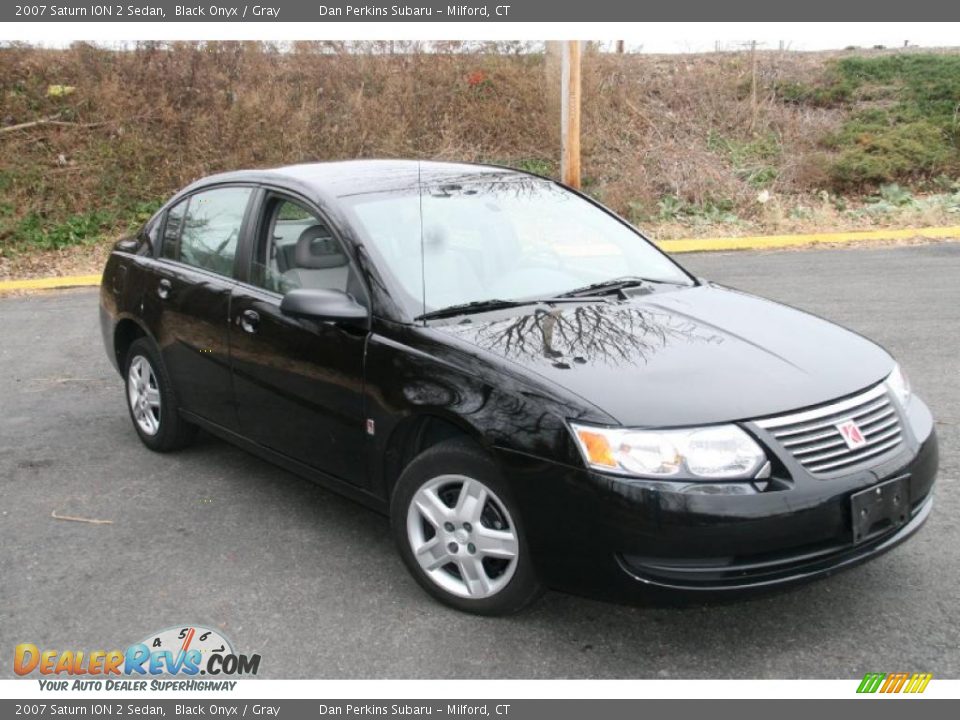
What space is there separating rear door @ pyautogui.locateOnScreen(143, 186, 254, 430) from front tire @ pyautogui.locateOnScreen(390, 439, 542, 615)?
1448 mm

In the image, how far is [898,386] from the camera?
142 inches

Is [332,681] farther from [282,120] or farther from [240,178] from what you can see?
[282,120]

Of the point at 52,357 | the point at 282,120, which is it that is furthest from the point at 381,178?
the point at 282,120

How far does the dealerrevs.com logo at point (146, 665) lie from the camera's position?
3229 millimetres

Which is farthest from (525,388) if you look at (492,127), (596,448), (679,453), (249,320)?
(492,127)

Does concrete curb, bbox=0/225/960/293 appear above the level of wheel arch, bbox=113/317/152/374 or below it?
below

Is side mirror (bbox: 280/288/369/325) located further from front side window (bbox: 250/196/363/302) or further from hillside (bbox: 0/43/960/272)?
hillside (bbox: 0/43/960/272)

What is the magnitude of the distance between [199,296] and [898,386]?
318 centimetres

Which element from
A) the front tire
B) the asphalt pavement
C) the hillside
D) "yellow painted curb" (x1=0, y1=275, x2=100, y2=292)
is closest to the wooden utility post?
the hillside

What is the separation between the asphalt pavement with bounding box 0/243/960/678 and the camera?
323 cm

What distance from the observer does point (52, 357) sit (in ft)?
25.8

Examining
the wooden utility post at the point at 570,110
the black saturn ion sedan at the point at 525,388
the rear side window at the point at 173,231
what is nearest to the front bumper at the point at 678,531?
the black saturn ion sedan at the point at 525,388

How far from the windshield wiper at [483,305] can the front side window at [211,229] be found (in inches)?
53.5

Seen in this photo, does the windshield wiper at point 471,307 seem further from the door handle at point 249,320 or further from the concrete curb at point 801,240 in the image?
the concrete curb at point 801,240
